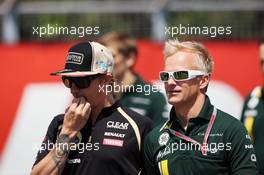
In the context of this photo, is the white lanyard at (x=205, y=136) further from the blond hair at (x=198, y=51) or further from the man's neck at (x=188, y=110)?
the blond hair at (x=198, y=51)

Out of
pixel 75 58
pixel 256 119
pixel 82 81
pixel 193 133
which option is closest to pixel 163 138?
pixel 193 133

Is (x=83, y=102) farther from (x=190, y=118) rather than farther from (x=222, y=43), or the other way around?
(x=222, y=43)

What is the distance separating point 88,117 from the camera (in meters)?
5.25

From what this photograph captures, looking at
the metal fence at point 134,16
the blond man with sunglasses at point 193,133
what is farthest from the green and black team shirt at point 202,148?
the metal fence at point 134,16

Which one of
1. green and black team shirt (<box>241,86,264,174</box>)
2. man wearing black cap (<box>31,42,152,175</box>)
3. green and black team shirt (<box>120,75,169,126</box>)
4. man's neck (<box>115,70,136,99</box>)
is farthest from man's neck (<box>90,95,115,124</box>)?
man's neck (<box>115,70,136,99</box>)

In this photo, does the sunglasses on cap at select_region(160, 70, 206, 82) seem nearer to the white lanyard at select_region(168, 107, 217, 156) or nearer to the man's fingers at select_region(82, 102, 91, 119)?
the white lanyard at select_region(168, 107, 217, 156)

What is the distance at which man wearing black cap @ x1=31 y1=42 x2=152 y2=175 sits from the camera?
515 cm

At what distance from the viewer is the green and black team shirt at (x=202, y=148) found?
197 inches

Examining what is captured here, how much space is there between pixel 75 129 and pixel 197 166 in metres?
0.86

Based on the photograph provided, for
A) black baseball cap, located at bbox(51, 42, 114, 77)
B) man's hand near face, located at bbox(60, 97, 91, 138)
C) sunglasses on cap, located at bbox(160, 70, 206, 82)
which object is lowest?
man's hand near face, located at bbox(60, 97, 91, 138)

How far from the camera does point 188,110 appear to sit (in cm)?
530

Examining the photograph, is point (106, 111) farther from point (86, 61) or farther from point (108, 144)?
point (86, 61)

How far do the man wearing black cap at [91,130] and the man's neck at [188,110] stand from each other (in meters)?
0.31

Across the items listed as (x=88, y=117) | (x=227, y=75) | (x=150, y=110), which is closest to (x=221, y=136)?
(x=88, y=117)
